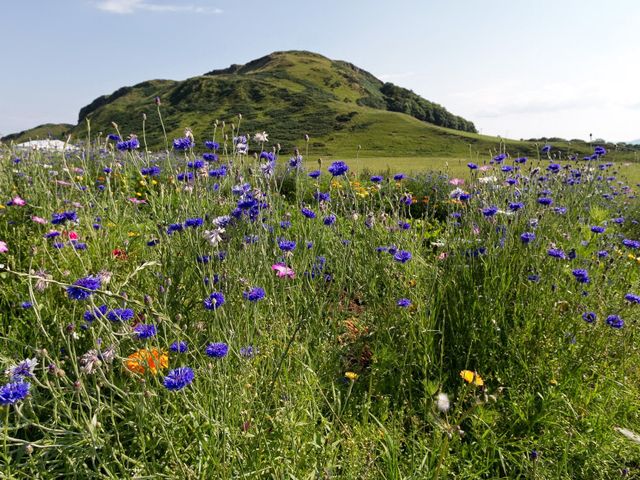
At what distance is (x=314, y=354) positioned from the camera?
2.22m

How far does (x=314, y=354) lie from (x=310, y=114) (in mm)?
69947

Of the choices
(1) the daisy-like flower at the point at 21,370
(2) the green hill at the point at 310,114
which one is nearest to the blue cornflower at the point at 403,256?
(1) the daisy-like flower at the point at 21,370

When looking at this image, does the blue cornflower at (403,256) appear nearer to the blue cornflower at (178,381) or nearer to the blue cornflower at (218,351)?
the blue cornflower at (218,351)

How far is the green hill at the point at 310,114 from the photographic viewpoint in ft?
171

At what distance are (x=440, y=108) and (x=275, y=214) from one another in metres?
92.3

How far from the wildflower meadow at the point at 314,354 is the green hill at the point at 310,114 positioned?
133 feet

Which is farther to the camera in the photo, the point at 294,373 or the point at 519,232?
the point at 519,232

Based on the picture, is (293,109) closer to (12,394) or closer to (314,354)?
(314,354)

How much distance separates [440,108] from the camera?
289 ft

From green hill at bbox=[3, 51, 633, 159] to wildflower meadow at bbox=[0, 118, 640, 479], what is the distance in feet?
133

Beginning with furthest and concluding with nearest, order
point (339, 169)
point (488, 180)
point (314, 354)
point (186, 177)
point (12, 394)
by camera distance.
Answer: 1. point (488, 180)
2. point (186, 177)
3. point (339, 169)
4. point (314, 354)
5. point (12, 394)

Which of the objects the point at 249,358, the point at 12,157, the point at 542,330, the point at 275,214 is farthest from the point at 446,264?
the point at 12,157

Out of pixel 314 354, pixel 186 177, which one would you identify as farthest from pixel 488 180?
pixel 186 177

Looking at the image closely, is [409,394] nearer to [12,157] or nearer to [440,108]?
[12,157]
